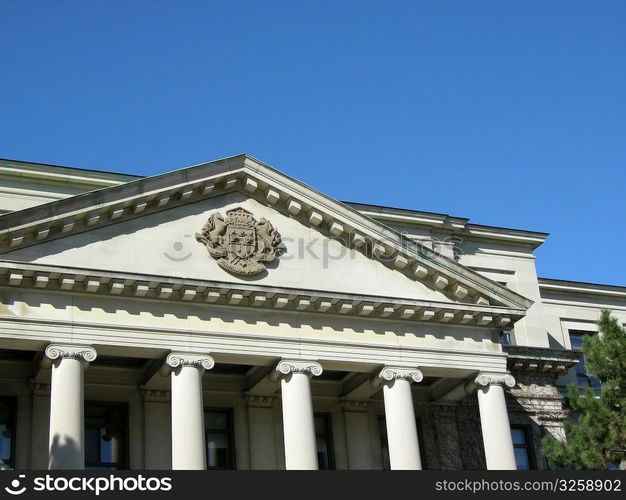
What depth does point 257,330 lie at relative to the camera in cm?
3428

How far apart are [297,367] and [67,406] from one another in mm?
7298

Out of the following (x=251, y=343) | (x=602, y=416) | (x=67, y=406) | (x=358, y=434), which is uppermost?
(x=251, y=343)

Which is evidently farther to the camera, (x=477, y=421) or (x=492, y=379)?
(x=477, y=421)

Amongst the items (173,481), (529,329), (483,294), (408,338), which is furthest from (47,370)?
(529,329)

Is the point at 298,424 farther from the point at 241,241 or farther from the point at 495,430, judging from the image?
the point at 495,430

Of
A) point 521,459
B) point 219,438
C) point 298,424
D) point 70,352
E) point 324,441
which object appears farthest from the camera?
point 521,459

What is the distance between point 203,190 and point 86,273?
16.8 feet

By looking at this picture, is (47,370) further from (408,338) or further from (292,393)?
(408,338)

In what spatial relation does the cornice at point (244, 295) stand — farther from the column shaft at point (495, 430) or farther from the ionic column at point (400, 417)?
the column shaft at point (495, 430)

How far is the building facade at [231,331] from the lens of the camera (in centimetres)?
3203

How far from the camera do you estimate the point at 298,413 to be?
110ft

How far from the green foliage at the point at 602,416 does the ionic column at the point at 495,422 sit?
2171mm

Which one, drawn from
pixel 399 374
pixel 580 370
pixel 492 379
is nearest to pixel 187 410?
pixel 399 374

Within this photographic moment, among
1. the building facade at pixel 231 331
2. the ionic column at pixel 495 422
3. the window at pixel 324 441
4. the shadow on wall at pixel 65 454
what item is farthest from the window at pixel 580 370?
the shadow on wall at pixel 65 454
